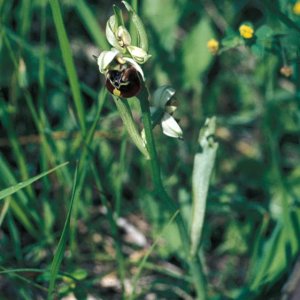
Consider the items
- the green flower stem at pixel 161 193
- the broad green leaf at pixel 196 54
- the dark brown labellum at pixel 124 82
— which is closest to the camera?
the dark brown labellum at pixel 124 82

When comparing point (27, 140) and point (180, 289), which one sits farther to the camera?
point (27, 140)

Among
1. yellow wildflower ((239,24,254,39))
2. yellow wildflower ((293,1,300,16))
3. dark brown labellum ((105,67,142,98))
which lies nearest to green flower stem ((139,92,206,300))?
dark brown labellum ((105,67,142,98))

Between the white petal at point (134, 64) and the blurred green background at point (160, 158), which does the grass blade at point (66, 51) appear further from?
the white petal at point (134, 64)

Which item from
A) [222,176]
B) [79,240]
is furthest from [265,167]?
[79,240]

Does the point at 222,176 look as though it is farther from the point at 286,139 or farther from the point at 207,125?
the point at 207,125

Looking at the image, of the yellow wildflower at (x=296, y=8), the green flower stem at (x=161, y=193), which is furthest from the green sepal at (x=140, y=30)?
the yellow wildflower at (x=296, y=8)

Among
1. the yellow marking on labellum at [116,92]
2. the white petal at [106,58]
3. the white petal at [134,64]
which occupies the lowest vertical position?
the yellow marking on labellum at [116,92]

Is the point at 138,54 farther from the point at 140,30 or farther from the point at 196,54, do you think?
the point at 196,54
